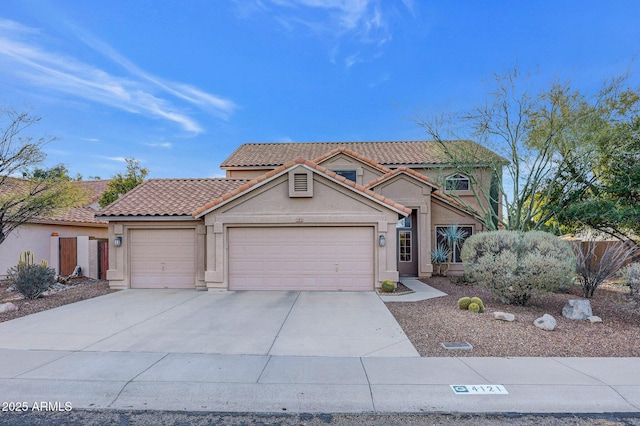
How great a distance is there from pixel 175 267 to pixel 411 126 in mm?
12412

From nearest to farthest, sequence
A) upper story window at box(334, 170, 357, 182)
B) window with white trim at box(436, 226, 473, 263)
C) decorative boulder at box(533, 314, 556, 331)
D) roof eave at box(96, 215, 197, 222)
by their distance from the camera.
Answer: decorative boulder at box(533, 314, 556, 331) → roof eave at box(96, 215, 197, 222) → window with white trim at box(436, 226, 473, 263) → upper story window at box(334, 170, 357, 182)

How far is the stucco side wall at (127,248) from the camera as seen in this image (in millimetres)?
12539

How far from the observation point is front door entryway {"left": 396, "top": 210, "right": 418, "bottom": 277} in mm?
16172

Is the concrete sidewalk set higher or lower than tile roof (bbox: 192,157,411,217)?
lower

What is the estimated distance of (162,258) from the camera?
12750 mm

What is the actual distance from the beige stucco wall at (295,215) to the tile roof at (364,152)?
266 inches

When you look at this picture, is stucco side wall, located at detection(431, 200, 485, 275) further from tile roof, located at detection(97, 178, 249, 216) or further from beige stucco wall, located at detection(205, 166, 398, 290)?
tile roof, located at detection(97, 178, 249, 216)

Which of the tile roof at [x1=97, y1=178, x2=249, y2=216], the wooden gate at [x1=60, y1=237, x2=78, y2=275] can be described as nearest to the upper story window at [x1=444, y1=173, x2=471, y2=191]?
the tile roof at [x1=97, y1=178, x2=249, y2=216]

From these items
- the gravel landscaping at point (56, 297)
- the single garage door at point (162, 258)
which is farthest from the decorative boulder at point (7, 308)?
the single garage door at point (162, 258)

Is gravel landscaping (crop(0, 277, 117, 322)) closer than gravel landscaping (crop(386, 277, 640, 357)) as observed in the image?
No

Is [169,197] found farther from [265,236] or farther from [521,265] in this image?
[521,265]

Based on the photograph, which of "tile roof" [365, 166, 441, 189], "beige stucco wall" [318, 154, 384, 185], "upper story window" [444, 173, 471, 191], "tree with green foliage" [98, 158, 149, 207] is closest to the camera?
"tile roof" [365, 166, 441, 189]

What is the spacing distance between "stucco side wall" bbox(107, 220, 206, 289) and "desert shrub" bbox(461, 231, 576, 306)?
920 centimetres

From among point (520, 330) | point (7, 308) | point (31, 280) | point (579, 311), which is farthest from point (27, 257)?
point (579, 311)
